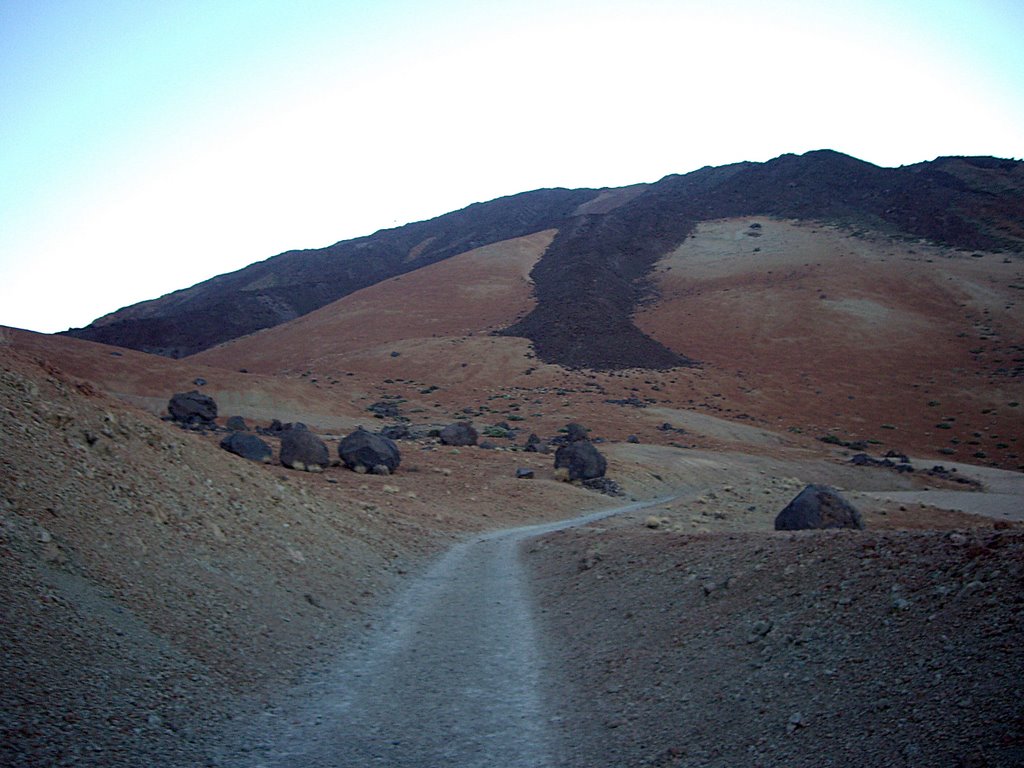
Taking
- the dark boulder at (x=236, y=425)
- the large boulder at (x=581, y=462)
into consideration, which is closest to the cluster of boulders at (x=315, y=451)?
the large boulder at (x=581, y=462)

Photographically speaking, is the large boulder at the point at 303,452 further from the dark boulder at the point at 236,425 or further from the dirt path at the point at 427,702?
the dirt path at the point at 427,702

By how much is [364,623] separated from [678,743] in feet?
16.6

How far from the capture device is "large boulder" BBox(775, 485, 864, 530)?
536 inches

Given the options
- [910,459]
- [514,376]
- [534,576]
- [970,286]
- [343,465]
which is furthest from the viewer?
[970,286]

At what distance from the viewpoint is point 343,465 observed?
24.0 meters

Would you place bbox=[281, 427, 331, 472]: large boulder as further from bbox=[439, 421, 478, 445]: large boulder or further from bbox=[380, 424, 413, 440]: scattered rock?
bbox=[380, 424, 413, 440]: scattered rock

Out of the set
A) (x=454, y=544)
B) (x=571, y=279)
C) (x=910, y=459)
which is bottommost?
(x=910, y=459)

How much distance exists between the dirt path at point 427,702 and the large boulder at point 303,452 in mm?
13299

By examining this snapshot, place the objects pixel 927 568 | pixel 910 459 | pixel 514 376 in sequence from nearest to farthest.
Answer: pixel 927 568 → pixel 910 459 → pixel 514 376

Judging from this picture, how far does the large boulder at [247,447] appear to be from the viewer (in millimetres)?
21875

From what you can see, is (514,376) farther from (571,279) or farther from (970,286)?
(970,286)

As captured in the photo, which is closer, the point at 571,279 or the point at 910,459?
the point at 910,459

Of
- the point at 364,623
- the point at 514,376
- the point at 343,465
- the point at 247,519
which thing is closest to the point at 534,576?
the point at 364,623

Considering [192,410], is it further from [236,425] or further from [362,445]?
[362,445]
